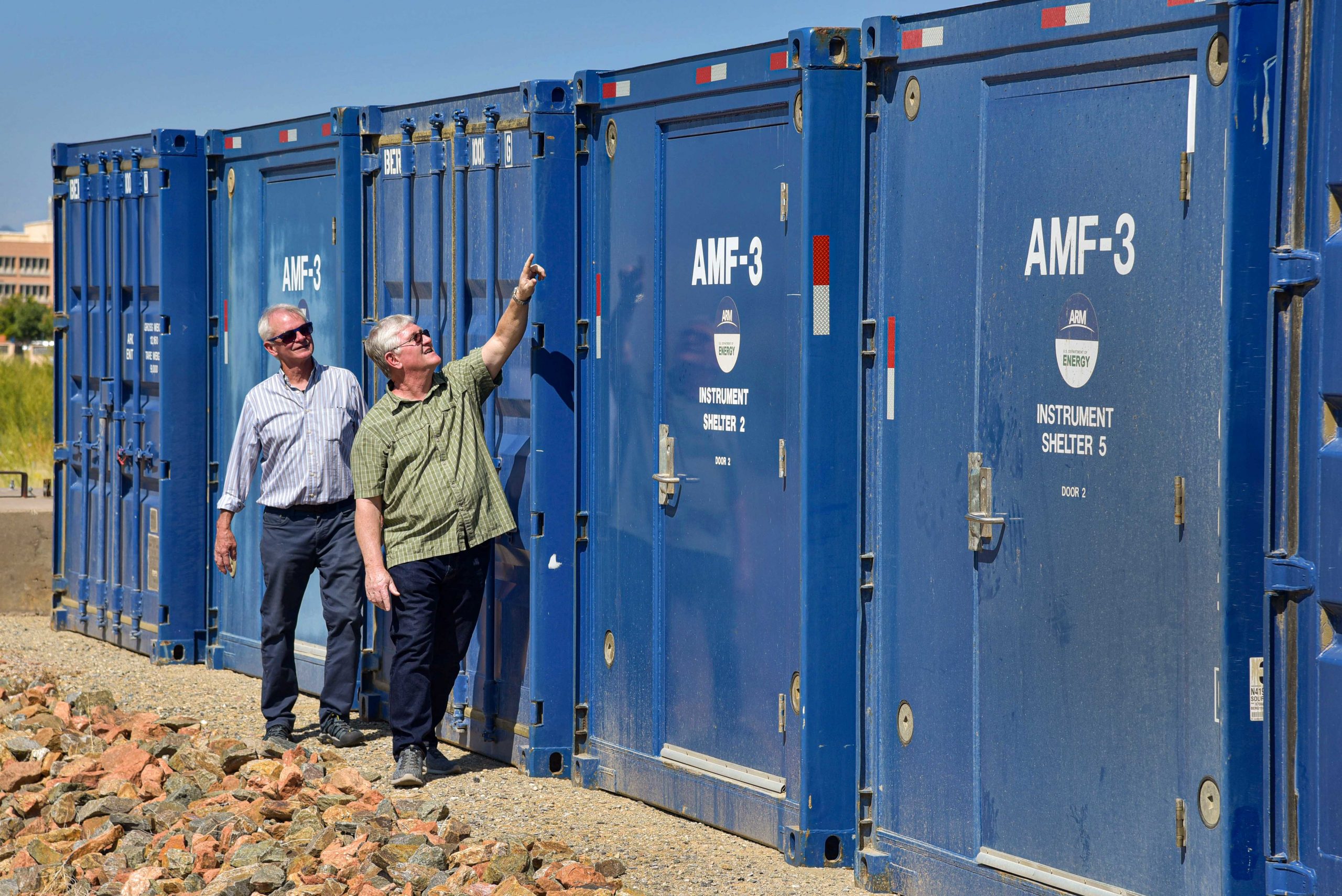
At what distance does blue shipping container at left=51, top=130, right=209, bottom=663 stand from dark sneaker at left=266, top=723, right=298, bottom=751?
2319 mm

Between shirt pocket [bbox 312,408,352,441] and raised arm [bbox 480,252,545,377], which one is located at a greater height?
raised arm [bbox 480,252,545,377]

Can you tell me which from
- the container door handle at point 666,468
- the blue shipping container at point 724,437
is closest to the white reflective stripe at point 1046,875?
the blue shipping container at point 724,437

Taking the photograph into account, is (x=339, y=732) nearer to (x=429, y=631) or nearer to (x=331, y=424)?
(x=429, y=631)

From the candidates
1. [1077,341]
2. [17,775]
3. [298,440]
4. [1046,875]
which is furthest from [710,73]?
[17,775]

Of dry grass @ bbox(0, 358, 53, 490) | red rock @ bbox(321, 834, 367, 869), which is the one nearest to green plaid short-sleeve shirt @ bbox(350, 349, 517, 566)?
red rock @ bbox(321, 834, 367, 869)

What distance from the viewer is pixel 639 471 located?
6.40 m

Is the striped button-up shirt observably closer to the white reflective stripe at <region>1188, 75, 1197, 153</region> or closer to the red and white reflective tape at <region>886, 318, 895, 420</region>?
the red and white reflective tape at <region>886, 318, 895, 420</region>

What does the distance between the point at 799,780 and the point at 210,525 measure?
5.10 metres

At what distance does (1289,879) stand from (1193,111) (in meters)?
1.93

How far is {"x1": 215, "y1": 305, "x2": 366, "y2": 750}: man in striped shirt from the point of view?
24.1ft

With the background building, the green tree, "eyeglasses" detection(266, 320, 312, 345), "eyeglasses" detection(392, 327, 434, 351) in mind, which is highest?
the background building

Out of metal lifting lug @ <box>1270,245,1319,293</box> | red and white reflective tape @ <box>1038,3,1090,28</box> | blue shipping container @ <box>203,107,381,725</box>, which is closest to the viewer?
metal lifting lug @ <box>1270,245,1319,293</box>

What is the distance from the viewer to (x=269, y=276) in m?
8.87

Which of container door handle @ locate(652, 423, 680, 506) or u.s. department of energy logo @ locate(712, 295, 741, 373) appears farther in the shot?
container door handle @ locate(652, 423, 680, 506)
